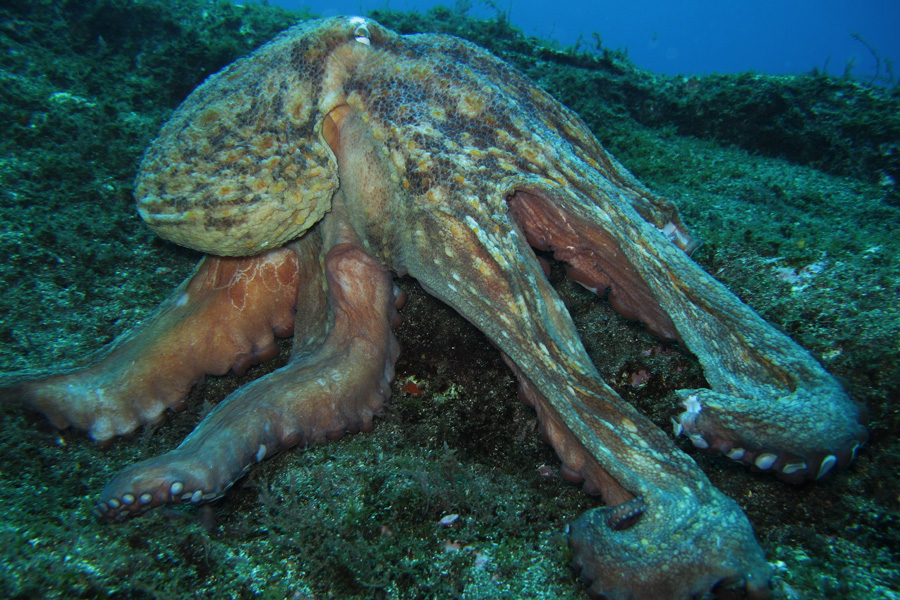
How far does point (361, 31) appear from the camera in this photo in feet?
8.35

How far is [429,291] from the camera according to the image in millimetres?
2318

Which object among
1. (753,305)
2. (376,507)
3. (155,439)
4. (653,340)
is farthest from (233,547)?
(753,305)

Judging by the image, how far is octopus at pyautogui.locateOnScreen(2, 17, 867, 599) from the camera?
162 cm

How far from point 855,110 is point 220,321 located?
7174 millimetres

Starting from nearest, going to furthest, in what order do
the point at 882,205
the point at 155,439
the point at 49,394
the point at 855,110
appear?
the point at 49,394
the point at 155,439
the point at 882,205
the point at 855,110

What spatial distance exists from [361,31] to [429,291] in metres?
1.59

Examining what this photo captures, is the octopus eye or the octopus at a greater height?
the octopus eye

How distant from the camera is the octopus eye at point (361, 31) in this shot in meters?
2.54

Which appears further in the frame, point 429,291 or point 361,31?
point 361,31

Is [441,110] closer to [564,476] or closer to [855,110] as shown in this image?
[564,476]

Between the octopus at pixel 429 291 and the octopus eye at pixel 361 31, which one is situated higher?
the octopus eye at pixel 361 31

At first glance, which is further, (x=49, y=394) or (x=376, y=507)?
(x=49, y=394)

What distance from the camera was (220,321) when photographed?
9.44 ft

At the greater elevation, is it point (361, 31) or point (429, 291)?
point (361, 31)
